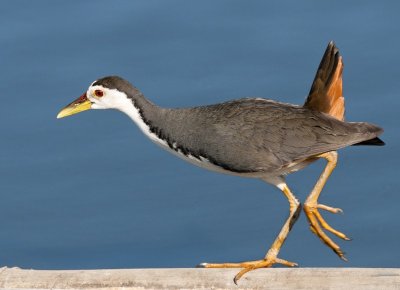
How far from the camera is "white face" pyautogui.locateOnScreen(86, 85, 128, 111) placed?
19.1 ft

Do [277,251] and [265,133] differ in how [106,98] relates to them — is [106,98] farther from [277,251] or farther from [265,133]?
[277,251]

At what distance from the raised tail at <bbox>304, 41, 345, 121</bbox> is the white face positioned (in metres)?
1.06

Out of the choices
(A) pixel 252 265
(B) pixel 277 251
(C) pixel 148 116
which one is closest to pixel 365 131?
(B) pixel 277 251

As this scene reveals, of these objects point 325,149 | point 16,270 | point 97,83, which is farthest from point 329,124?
point 16,270

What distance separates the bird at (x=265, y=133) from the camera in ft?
18.0

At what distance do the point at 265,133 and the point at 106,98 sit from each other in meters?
0.99

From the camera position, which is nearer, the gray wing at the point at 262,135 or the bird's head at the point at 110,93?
the gray wing at the point at 262,135

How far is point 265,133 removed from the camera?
5.54 meters

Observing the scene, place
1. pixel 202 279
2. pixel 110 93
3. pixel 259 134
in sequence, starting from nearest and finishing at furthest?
pixel 202 279 < pixel 259 134 < pixel 110 93

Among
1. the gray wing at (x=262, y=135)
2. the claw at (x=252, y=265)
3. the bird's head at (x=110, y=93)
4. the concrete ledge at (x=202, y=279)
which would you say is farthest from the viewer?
the bird's head at (x=110, y=93)

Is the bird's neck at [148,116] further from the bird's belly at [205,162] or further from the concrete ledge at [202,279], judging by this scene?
the concrete ledge at [202,279]

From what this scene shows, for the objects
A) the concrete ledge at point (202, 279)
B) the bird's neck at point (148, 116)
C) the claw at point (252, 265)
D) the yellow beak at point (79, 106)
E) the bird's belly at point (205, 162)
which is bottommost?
the concrete ledge at point (202, 279)

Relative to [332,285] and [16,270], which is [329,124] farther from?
[16,270]

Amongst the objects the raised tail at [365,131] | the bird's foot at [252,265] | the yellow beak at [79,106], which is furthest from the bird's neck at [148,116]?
the raised tail at [365,131]
